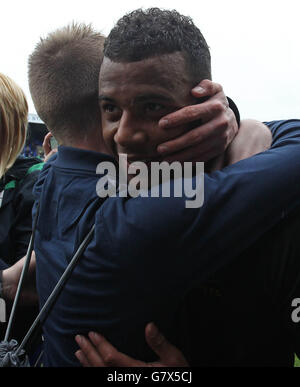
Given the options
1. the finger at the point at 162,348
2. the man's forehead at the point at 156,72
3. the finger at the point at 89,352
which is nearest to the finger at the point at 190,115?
the man's forehead at the point at 156,72

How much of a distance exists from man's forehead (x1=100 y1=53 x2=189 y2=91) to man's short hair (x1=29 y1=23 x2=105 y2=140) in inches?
11.8

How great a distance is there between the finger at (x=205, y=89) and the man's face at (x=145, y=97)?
25 mm

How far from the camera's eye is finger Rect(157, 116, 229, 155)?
111 centimetres

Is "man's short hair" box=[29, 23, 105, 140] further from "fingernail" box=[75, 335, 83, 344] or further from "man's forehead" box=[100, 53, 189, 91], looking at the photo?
"fingernail" box=[75, 335, 83, 344]

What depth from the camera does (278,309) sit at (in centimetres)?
110

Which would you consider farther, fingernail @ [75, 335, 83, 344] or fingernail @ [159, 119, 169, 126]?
fingernail @ [75, 335, 83, 344]

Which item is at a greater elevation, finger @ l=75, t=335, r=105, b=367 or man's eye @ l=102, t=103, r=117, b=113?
man's eye @ l=102, t=103, r=117, b=113

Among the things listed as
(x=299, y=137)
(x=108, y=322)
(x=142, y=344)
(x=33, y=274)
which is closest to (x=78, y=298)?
(x=108, y=322)

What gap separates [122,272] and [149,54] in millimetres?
692

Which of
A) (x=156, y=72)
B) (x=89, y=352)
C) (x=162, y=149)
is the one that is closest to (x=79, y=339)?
(x=89, y=352)

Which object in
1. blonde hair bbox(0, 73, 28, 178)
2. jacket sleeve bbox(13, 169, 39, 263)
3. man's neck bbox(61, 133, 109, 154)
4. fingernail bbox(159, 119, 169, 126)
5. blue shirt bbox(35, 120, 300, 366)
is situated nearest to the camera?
blue shirt bbox(35, 120, 300, 366)

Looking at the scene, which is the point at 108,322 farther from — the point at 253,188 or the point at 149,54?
the point at 149,54

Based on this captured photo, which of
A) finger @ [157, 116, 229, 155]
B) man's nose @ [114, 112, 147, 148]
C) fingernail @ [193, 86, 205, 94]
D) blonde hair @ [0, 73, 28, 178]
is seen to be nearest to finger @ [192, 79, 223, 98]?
fingernail @ [193, 86, 205, 94]

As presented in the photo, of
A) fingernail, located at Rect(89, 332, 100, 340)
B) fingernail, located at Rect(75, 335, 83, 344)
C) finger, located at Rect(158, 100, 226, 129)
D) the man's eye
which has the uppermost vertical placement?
the man's eye
